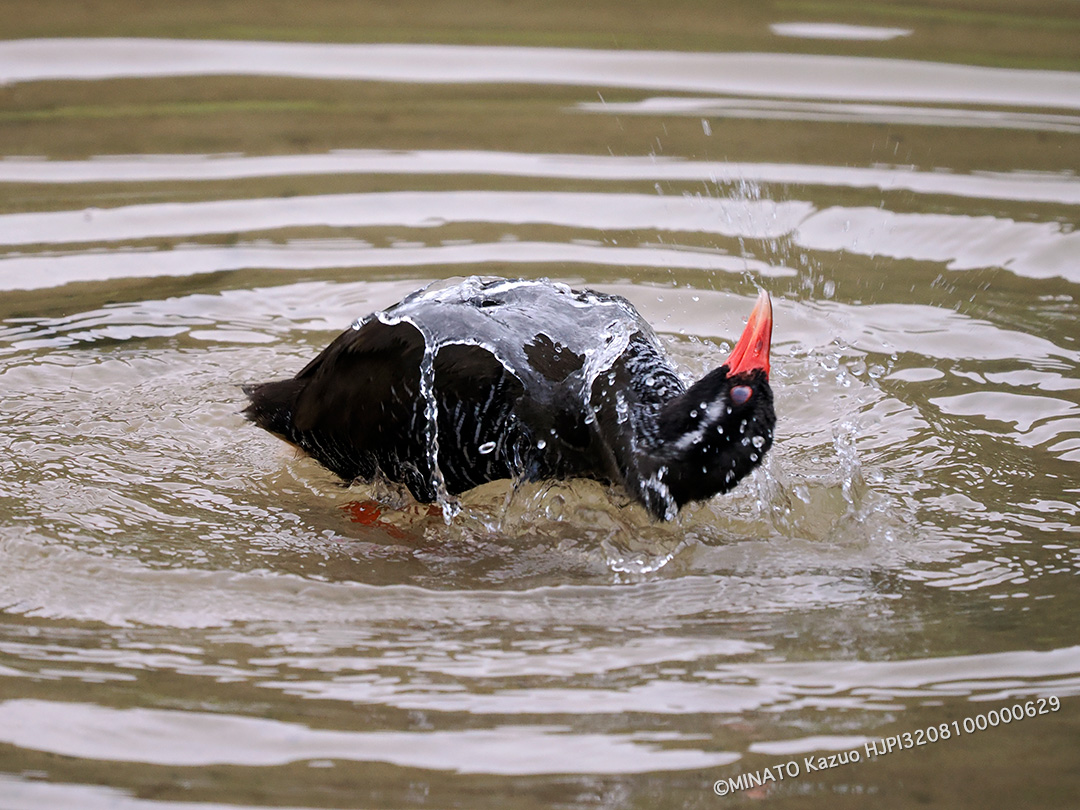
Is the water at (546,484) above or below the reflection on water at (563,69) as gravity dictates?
below

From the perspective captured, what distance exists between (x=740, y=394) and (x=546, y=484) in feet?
2.33

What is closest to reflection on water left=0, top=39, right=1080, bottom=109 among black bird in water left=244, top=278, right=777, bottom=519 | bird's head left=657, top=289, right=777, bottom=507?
black bird in water left=244, top=278, right=777, bottom=519

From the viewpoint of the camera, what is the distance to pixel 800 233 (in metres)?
6.34

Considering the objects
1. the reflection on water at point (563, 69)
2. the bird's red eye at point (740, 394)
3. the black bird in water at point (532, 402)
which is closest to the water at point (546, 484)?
the reflection on water at point (563, 69)

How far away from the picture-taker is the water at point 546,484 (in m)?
3.25

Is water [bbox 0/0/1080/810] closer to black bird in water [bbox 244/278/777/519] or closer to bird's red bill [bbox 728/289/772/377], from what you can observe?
black bird in water [bbox 244/278/777/519]

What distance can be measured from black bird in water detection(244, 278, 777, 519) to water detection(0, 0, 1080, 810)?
219 millimetres

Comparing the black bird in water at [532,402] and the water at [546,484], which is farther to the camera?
the black bird in water at [532,402]

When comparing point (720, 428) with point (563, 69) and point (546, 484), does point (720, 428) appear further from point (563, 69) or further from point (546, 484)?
point (563, 69)

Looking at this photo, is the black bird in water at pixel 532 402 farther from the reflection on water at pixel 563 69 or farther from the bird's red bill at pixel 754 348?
the reflection on water at pixel 563 69

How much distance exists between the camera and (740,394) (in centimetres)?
396

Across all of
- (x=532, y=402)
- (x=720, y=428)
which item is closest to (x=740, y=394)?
(x=720, y=428)

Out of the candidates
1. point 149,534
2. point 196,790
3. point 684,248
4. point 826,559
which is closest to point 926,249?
point 684,248

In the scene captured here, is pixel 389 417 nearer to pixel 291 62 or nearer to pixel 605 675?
pixel 605 675
